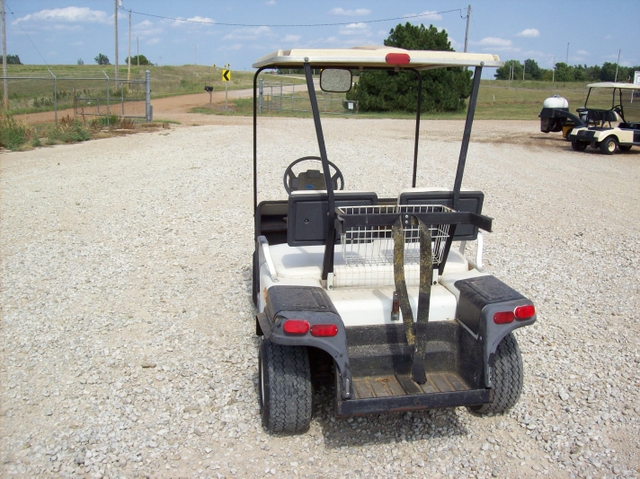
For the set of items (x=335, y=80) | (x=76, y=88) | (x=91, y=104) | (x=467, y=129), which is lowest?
(x=91, y=104)

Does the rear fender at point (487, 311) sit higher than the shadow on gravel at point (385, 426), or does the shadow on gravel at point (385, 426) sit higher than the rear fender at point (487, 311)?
the rear fender at point (487, 311)

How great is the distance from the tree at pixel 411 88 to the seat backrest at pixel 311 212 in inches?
1036

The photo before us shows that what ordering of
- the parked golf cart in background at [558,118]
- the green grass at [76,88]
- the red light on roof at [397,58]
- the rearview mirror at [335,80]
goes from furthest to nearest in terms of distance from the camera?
1. the green grass at [76,88]
2. the parked golf cart in background at [558,118]
3. the rearview mirror at [335,80]
4. the red light on roof at [397,58]

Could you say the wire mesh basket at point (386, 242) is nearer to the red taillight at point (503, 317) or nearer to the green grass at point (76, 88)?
the red taillight at point (503, 317)

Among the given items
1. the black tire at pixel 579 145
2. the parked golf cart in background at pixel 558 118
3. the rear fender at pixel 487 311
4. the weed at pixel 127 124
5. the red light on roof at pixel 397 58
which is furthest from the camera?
the weed at pixel 127 124

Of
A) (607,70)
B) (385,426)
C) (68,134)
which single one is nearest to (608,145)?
(68,134)

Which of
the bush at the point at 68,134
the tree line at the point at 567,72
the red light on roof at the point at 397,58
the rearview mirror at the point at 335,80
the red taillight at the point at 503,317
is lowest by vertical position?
the bush at the point at 68,134

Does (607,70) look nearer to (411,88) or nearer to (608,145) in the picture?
(411,88)

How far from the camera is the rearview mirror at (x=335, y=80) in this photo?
4.24 m

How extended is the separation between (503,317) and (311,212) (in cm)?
116

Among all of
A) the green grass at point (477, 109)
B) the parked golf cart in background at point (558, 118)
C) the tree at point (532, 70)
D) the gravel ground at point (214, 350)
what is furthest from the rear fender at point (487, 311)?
the tree at point (532, 70)

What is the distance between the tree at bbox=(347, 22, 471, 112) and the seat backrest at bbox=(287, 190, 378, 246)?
2631 cm

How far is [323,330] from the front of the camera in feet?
9.70

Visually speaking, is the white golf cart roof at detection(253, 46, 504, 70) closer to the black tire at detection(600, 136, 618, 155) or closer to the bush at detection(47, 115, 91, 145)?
the bush at detection(47, 115, 91, 145)
